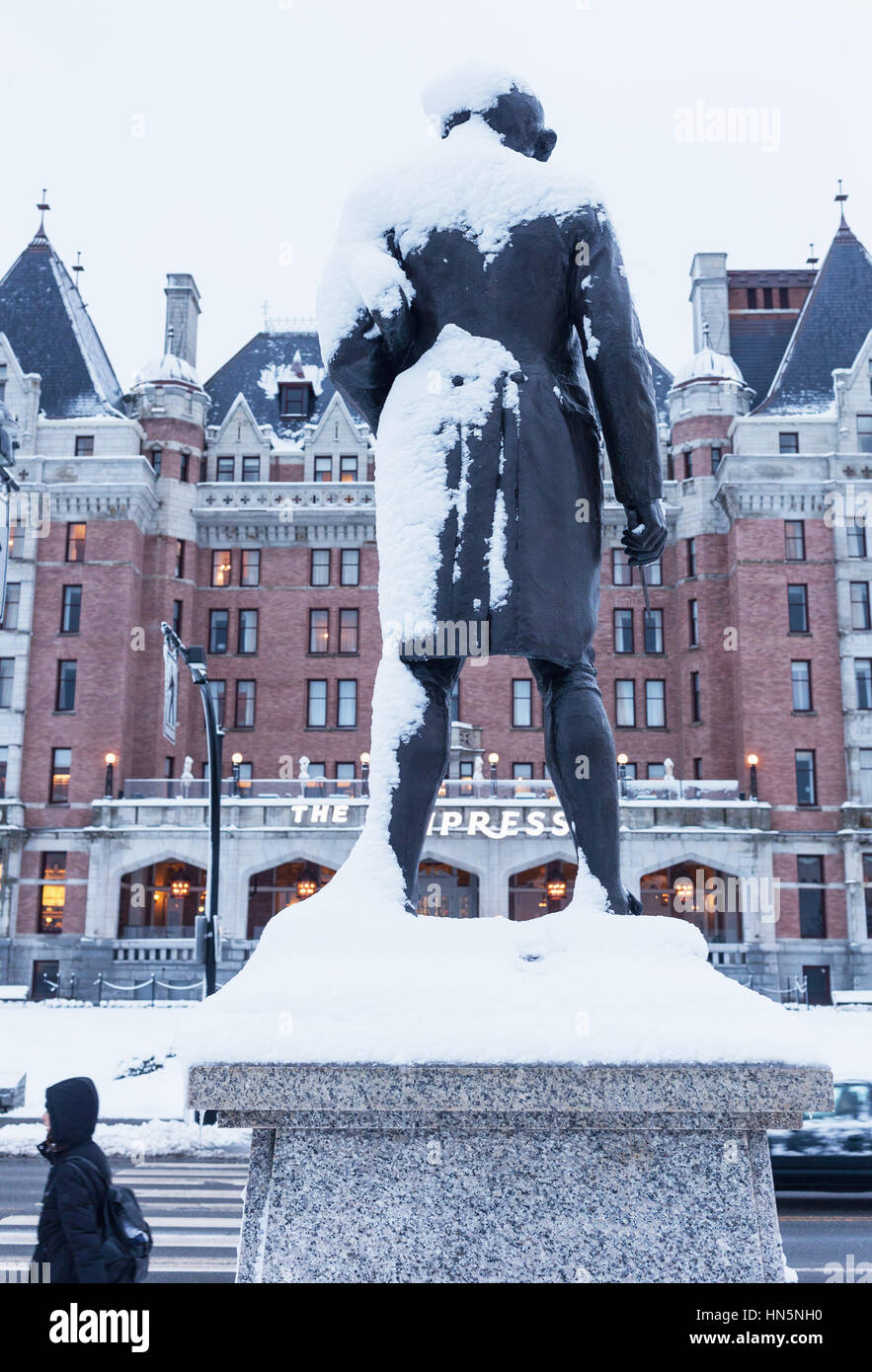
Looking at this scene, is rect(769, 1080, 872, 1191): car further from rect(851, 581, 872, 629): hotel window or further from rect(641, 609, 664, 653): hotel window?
rect(641, 609, 664, 653): hotel window

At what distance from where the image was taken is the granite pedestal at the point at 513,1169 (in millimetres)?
2922

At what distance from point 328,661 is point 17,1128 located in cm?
3129

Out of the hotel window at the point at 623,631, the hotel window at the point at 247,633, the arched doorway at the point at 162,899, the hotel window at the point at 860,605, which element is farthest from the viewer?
the hotel window at the point at 247,633

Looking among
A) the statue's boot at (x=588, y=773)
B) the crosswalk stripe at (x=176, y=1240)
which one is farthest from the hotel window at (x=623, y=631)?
the statue's boot at (x=588, y=773)

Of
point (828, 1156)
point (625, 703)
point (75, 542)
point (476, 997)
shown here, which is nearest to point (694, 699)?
point (625, 703)

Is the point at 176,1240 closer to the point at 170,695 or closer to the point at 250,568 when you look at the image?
the point at 170,695

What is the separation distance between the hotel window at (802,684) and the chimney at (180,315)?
27052 millimetres

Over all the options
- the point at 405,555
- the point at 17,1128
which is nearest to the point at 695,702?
the point at 17,1128

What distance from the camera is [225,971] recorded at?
35.6m

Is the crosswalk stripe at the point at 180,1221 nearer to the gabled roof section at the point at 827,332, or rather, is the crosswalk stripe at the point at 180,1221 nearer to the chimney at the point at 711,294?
the gabled roof section at the point at 827,332

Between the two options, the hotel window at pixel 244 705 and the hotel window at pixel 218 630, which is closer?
the hotel window at pixel 244 705

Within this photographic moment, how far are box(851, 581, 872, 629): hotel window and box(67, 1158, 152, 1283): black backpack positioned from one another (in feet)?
134

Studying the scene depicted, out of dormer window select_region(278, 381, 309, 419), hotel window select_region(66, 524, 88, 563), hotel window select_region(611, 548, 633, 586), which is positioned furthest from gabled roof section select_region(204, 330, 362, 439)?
hotel window select_region(611, 548, 633, 586)
